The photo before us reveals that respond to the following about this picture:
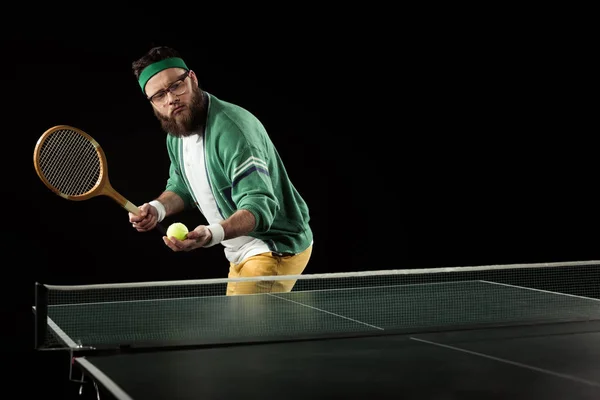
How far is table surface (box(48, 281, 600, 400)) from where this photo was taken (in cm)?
225

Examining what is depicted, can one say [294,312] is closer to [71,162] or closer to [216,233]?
[216,233]

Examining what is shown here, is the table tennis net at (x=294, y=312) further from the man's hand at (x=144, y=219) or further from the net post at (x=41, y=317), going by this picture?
the man's hand at (x=144, y=219)

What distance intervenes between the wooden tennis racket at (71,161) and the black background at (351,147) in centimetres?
154

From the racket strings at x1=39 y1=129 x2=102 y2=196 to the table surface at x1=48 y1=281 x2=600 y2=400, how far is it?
639 millimetres

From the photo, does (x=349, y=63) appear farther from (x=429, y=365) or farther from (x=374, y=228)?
(x=429, y=365)

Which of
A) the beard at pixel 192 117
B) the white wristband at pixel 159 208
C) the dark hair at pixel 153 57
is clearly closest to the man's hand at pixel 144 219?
the white wristband at pixel 159 208

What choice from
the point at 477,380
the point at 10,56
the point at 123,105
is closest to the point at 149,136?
the point at 123,105

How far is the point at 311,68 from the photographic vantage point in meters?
6.57

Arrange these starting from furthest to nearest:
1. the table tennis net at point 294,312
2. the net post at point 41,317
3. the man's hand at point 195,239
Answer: the man's hand at point 195,239
the table tennis net at point 294,312
the net post at point 41,317

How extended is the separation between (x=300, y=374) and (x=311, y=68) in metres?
4.40

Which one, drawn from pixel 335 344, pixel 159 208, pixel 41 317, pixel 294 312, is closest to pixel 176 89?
pixel 159 208

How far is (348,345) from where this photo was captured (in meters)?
2.86

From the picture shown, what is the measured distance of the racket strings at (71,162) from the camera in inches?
161

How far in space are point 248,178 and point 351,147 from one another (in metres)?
2.99
